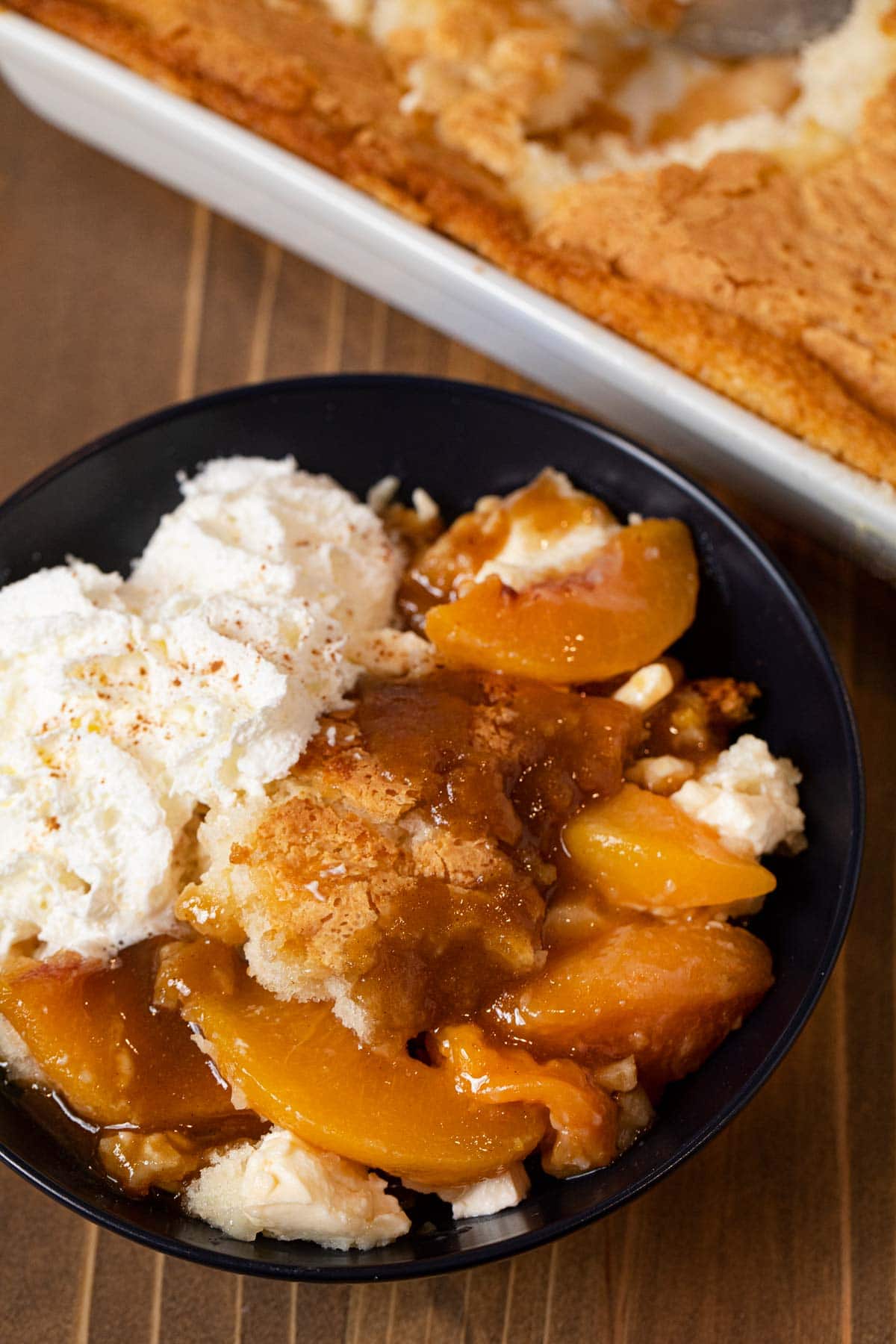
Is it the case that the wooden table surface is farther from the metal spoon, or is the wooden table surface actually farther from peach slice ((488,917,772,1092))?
the metal spoon

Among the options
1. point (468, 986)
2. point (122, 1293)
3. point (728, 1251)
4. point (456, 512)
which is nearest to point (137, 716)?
point (468, 986)

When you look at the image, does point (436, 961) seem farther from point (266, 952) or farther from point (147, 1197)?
point (147, 1197)

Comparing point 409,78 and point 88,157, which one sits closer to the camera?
point 409,78

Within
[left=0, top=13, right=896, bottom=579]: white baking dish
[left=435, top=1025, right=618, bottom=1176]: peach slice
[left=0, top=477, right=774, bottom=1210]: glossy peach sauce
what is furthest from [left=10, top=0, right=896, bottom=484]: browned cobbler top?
[left=435, top=1025, right=618, bottom=1176]: peach slice

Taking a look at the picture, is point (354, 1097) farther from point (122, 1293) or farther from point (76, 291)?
point (76, 291)

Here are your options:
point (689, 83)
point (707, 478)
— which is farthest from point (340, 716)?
point (689, 83)

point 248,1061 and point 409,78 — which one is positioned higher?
point 409,78
